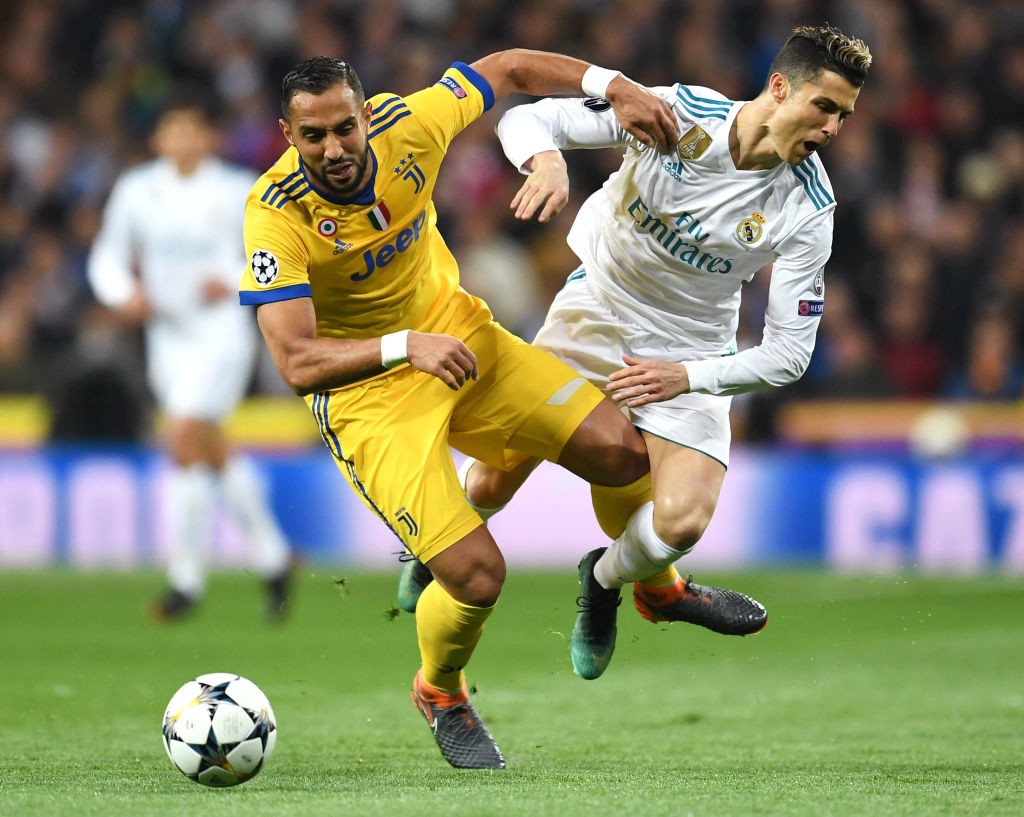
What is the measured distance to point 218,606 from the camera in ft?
34.3

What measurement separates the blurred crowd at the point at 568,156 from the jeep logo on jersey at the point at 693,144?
6.14 meters

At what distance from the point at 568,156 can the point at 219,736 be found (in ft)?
29.3

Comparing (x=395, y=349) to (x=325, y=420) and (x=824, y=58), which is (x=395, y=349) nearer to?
(x=325, y=420)

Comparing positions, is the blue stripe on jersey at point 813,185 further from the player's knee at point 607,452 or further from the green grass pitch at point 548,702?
the green grass pitch at point 548,702

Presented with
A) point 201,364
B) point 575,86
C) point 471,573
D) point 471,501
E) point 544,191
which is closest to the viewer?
point 544,191

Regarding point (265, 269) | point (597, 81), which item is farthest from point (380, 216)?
point (597, 81)

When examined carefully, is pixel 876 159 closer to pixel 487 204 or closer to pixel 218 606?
pixel 487 204

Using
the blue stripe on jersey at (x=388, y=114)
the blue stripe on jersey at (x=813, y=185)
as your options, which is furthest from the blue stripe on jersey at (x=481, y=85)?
the blue stripe on jersey at (x=813, y=185)

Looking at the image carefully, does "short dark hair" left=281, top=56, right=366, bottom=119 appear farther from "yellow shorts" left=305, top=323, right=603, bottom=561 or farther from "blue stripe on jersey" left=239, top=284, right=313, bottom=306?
"yellow shorts" left=305, top=323, right=603, bottom=561

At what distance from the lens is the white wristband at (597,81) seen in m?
5.93

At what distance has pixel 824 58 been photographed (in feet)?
18.5

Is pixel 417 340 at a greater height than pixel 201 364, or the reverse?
pixel 417 340

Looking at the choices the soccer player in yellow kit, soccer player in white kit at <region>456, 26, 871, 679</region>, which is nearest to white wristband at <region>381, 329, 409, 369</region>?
the soccer player in yellow kit

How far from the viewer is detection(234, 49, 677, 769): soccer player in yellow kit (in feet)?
17.7
